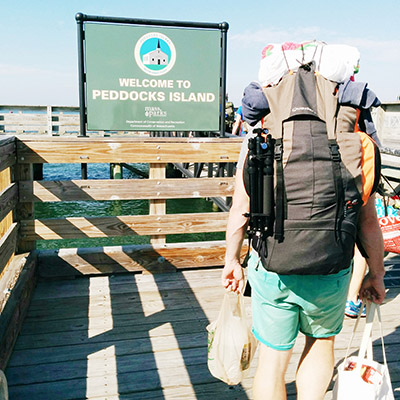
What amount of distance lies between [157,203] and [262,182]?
2.98 m

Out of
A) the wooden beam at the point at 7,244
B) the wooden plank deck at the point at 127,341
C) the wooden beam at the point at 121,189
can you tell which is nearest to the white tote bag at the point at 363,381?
the wooden plank deck at the point at 127,341

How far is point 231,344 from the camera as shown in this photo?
2355 millimetres

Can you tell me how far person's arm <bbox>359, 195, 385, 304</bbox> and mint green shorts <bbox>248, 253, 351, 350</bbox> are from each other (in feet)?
0.59

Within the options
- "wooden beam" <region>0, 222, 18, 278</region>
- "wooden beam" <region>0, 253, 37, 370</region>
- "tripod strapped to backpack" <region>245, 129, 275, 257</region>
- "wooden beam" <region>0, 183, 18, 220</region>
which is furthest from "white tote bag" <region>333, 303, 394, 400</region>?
"wooden beam" <region>0, 183, 18, 220</region>

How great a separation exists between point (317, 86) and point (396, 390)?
2054 mm

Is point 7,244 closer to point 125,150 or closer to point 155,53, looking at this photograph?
point 125,150

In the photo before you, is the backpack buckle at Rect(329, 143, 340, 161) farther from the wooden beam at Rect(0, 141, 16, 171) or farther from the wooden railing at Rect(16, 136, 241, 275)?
the wooden railing at Rect(16, 136, 241, 275)

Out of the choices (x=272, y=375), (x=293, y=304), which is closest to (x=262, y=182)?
(x=293, y=304)

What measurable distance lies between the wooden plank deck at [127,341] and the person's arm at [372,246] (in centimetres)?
99

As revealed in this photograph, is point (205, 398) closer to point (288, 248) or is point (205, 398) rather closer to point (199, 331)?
point (199, 331)

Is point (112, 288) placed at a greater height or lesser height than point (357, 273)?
lesser

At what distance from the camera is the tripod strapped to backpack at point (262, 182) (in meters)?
1.76

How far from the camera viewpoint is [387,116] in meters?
11.7

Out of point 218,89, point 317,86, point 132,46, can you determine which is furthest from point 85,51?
point 317,86
